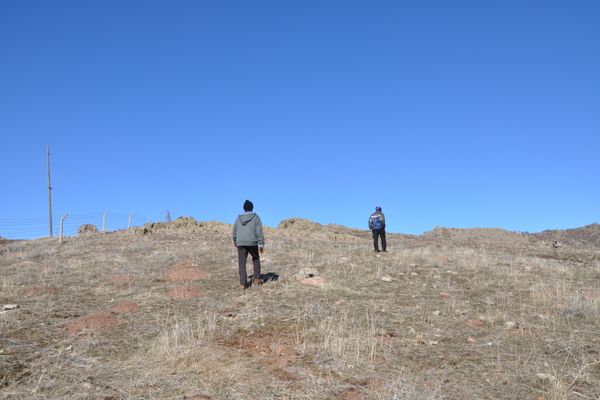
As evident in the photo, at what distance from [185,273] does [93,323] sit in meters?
4.68

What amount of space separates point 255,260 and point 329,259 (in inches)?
157

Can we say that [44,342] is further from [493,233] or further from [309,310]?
[493,233]

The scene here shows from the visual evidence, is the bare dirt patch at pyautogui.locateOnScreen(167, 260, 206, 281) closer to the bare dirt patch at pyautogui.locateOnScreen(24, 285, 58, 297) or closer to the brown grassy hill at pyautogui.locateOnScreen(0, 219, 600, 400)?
the brown grassy hill at pyautogui.locateOnScreen(0, 219, 600, 400)

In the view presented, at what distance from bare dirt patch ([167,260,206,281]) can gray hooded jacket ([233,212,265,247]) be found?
76.3 inches

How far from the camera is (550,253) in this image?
2125 centimetres

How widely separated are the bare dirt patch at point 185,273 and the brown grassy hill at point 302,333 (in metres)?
0.07

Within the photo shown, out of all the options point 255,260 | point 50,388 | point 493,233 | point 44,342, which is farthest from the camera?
point 493,233

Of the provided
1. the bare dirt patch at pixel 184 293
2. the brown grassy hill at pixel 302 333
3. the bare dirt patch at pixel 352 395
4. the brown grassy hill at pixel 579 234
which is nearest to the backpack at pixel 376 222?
the brown grassy hill at pixel 302 333

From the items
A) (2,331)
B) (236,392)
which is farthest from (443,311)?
(2,331)

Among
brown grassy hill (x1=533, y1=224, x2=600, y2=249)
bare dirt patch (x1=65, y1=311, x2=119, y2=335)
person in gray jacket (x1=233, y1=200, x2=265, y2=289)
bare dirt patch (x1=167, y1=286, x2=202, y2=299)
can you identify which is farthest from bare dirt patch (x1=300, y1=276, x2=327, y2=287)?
brown grassy hill (x1=533, y1=224, x2=600, y2=249)

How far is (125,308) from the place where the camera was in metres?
8.90

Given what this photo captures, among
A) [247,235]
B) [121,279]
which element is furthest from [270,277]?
[121,279]

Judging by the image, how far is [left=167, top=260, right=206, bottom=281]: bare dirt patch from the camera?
12.1m

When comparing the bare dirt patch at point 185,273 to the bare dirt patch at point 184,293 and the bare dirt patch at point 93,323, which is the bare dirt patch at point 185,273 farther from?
the bare dirt patch at point 93,323
